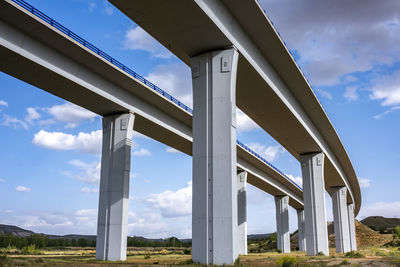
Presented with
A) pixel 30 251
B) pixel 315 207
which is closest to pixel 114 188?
pixel 30 251

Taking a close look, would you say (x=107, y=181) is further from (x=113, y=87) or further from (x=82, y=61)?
(x=82, y=61)

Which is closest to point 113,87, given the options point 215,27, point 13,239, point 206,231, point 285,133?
point 215,27

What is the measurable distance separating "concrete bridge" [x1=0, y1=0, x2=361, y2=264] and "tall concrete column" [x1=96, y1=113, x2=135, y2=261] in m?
0.07

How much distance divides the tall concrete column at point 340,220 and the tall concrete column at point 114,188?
36.9m

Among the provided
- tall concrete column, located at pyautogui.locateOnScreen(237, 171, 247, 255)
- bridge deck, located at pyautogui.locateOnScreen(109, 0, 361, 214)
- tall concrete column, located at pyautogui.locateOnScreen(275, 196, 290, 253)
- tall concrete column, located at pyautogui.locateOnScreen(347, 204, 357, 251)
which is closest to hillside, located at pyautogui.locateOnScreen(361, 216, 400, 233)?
tall concrete column, located at pyautogui.locateOnScreen(347, 204, 357, 251)

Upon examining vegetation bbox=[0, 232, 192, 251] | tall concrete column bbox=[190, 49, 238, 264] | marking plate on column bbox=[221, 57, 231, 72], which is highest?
marking plate on column bbox=[221, 57, 231, 72]

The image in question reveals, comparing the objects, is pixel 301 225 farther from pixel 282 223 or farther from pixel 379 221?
pixel 379 221

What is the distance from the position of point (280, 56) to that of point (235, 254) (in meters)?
12.2

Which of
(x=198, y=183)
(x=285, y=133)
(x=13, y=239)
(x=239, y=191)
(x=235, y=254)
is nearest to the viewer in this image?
(x=235, y=254)

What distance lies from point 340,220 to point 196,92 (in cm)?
4303

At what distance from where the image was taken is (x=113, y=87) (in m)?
26.2

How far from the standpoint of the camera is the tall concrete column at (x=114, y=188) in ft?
86.6

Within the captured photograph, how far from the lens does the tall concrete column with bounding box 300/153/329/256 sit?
37156 millimetres

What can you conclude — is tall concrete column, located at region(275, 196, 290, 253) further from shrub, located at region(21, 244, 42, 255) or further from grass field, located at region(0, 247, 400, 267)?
shrub, located at region(21, 244, 42, 255)
